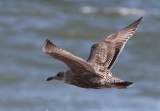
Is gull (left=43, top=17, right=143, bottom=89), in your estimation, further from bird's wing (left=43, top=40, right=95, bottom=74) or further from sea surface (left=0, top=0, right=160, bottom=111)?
sea surface (left=0, top=0, right=160, bottom=111)

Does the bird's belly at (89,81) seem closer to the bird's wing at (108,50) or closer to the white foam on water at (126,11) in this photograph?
the bird's wing at (108,50)

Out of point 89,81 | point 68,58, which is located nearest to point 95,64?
point 89,81

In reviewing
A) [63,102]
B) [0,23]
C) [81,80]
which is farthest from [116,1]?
[81,80]

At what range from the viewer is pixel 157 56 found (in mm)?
10234

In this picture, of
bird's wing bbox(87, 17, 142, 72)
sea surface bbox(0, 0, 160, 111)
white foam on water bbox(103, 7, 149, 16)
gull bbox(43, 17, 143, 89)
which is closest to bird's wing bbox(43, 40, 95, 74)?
gull bbox(43, 17, 143, 89)

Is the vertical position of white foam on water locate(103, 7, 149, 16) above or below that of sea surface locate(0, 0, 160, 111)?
above

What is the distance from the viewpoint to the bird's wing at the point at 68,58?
4051 millimetres

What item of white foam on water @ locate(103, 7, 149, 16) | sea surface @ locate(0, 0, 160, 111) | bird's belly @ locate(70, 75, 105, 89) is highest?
white foam on water @ locate(103, 7, 149, 16)

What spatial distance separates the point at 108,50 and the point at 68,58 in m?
1.37

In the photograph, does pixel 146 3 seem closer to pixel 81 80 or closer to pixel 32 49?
pixel 32 49

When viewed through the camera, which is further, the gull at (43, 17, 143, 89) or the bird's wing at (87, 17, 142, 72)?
the bird's wing at (87, 17, 142, 72)

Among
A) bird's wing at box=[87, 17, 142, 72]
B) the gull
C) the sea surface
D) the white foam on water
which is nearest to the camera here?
the gull

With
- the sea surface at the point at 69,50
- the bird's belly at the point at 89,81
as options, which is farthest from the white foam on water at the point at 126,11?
the bird's belly at the point at 89,81

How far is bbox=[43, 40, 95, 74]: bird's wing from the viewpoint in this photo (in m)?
4.05
